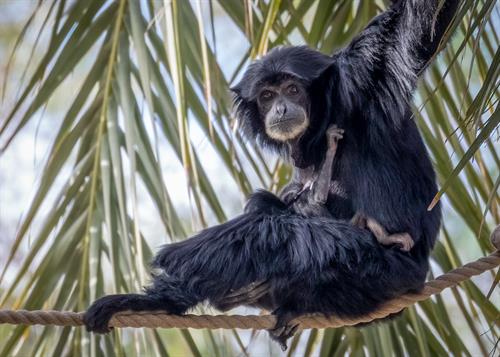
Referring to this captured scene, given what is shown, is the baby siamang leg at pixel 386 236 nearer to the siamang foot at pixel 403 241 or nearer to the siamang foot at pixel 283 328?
the siamang foot at pixel 403 241

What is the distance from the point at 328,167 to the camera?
4.72 m

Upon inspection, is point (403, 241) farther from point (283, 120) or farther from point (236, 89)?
point (236, 89)

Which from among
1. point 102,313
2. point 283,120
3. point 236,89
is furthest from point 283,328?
point 236,89

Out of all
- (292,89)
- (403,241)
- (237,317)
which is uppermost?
(292,89)

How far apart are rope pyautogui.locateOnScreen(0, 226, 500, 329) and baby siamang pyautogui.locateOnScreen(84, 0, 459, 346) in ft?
0.16

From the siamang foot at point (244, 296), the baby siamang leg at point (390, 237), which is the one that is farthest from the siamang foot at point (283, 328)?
the baby siamang leg at point (390, 237)

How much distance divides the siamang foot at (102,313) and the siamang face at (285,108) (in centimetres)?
138

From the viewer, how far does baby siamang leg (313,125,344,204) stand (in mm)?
4680

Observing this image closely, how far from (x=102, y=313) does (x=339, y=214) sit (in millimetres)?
1412

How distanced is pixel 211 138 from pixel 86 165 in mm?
1114

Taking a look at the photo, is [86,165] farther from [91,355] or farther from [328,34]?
[328,34]

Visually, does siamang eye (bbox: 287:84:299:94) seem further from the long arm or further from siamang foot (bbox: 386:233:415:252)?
siamang foot (bbox: 386:233:415:252)

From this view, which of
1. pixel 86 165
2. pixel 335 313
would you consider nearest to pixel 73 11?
pixel 86 165

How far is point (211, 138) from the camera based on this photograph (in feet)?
15.6
